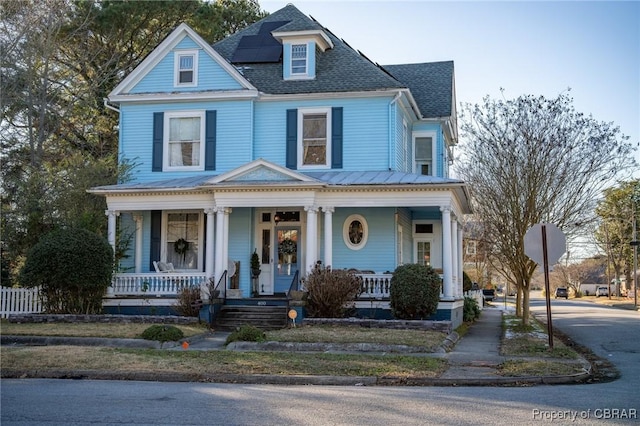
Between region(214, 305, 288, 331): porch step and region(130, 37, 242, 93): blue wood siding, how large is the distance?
7.39 metres

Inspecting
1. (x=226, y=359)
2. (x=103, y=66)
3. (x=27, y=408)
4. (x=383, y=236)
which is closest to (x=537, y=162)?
(x=383, y=236)

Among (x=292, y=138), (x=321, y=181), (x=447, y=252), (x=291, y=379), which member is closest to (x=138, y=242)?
(x=292, y=138)

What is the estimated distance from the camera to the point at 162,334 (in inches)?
635

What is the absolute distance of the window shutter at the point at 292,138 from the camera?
23.4 metres

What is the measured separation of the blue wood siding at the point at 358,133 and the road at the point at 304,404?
1246 cm

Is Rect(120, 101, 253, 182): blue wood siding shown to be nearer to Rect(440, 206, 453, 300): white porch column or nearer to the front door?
the front door

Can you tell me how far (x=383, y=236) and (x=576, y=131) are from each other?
6804 millimetres

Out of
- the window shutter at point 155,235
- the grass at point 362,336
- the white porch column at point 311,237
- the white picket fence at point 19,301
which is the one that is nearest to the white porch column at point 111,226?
the window shutter at point 155,235

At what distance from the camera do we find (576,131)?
74.2ft

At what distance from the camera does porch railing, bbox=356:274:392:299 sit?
2072cm

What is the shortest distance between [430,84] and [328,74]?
5.74 metres

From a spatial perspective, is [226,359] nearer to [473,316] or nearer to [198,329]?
[198,329]

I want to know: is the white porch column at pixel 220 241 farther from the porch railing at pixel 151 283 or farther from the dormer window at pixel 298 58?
the dormer window at pixel 298 58

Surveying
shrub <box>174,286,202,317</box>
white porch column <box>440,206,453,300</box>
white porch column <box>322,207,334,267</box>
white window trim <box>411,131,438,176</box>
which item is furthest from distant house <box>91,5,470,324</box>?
white window trim <box>411,131,438,176</box>
